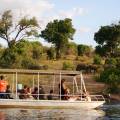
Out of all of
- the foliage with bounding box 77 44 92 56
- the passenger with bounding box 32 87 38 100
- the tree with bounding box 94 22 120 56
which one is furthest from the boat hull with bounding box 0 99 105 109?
the foliage with bounding box 77 44 92 56

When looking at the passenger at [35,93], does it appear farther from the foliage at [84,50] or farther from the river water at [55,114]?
the foliage at [84,50]

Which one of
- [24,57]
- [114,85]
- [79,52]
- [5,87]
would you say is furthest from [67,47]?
[5,87]

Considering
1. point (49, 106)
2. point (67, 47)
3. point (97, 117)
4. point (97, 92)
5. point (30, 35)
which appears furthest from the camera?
point (67, 47)

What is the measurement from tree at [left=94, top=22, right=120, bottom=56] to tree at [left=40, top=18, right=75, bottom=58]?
21.6 feet

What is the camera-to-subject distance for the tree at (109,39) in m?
86.1

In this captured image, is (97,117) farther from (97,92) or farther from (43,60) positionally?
(43,60)

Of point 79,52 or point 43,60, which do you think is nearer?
point 43,60

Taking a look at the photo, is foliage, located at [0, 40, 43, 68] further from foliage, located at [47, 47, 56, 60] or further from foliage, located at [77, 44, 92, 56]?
foliage, located at [77, 44, 92, 56]

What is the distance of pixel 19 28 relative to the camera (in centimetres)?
8606

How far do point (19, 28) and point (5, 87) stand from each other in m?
48.5

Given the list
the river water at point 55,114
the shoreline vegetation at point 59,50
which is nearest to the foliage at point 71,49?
the shoreline vegetation at point 59,50

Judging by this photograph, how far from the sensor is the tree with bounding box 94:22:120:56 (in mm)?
86062

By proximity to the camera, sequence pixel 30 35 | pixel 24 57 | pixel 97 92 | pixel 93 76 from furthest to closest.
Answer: pixel 30 35
pixel 24 57
pixel 93 76
pixel 97 92

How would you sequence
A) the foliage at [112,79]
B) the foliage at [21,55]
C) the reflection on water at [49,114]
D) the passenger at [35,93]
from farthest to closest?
the foliage at [21,55] → the foliage at [112,79] → the passenger at [35,93] → the reflection on water at [49,114]
